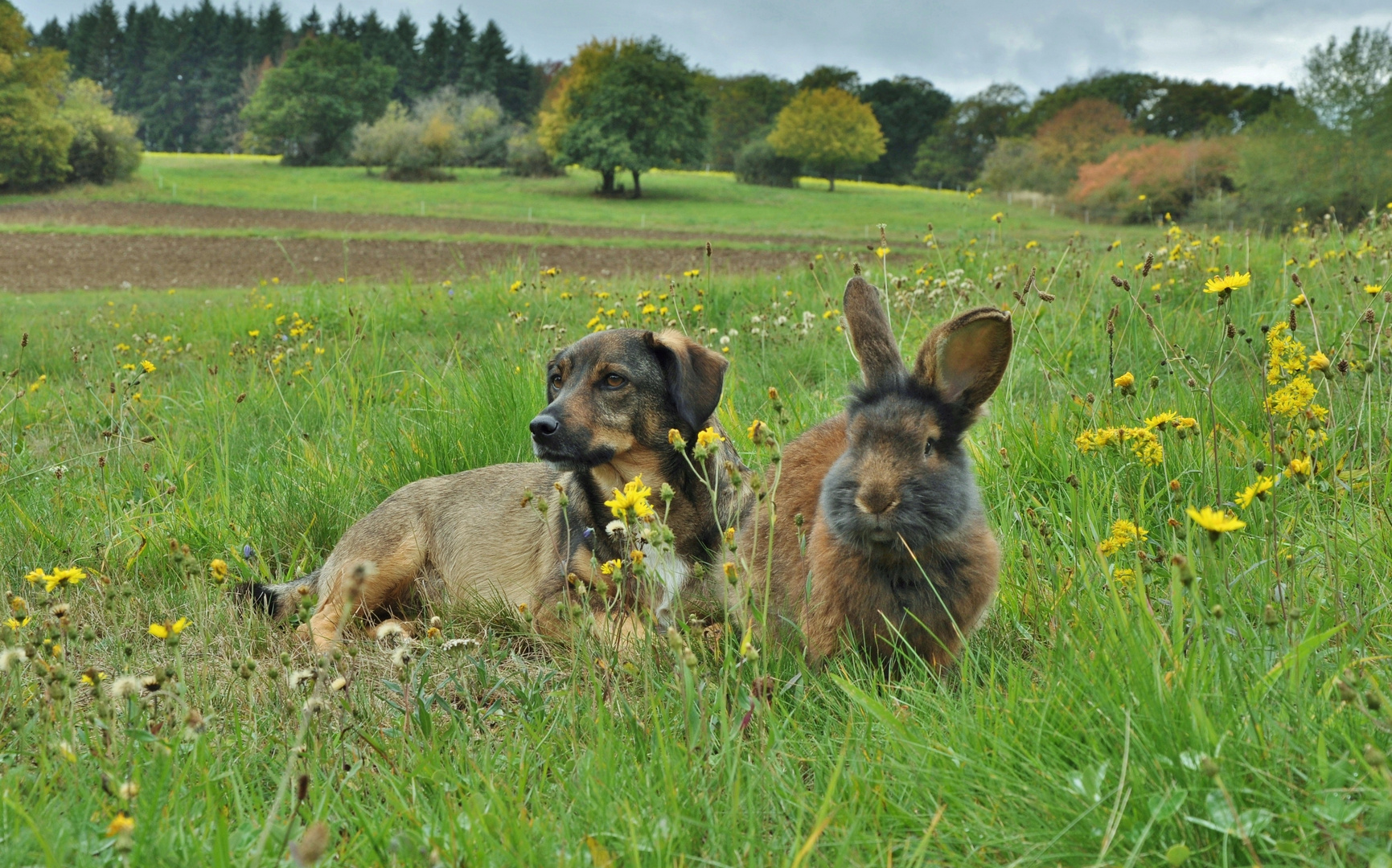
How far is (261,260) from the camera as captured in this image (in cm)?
2411

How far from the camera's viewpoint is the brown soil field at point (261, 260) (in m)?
19.6

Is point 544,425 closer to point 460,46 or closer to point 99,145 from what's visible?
point 99,145

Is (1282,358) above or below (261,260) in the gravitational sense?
above

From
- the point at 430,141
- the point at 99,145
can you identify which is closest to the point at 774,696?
the point at 99,145

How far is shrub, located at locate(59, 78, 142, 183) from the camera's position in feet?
172

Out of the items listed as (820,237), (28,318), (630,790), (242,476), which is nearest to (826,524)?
(630,790)

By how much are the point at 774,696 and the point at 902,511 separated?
0.59 meters

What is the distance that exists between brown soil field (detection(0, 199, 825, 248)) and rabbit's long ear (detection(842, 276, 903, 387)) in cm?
2879

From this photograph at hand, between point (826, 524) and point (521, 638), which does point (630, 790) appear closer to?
point (826, 524)

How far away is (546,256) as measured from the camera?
25.8 meters

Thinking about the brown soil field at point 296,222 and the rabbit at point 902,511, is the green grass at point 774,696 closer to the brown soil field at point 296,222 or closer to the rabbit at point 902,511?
the rabbit at point 902,511

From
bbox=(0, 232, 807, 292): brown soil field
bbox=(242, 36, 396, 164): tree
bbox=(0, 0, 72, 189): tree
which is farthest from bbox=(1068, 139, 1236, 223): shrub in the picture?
bbox=(242, 36, 396, 164): tree

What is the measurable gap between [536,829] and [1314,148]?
36661 mm

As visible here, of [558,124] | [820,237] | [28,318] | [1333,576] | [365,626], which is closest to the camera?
[1333,576]
